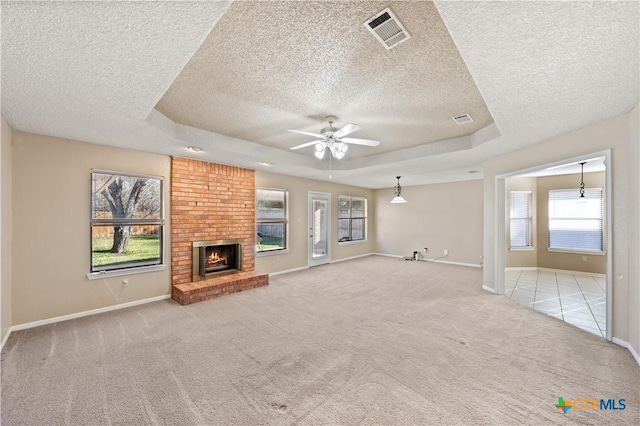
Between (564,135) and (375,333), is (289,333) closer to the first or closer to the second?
(375,333)

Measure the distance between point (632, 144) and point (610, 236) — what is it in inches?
38.9

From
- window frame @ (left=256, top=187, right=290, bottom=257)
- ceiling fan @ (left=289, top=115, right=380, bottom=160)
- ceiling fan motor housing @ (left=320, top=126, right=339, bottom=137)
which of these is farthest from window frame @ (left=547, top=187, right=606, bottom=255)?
window frame @ (left=256, top=187, right=290, bottom=257)

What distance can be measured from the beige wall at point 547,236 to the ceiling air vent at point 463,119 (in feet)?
15.5

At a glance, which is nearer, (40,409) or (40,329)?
(40,409)

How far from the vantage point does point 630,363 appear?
7.95 ft

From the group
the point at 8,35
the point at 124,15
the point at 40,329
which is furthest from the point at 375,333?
the point at 40,329

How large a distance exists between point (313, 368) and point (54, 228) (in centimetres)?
387

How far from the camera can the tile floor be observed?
3512mm

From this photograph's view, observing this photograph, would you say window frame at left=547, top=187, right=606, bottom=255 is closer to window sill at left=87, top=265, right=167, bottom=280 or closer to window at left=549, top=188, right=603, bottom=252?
window at left=549, top=188, right=603, bottom=252

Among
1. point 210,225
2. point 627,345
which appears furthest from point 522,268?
point 210,225

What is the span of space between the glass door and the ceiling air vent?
13.9ft

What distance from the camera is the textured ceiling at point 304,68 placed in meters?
1.39

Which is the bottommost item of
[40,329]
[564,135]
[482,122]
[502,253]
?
[40,329]

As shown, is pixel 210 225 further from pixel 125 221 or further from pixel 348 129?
pixel 348 129
